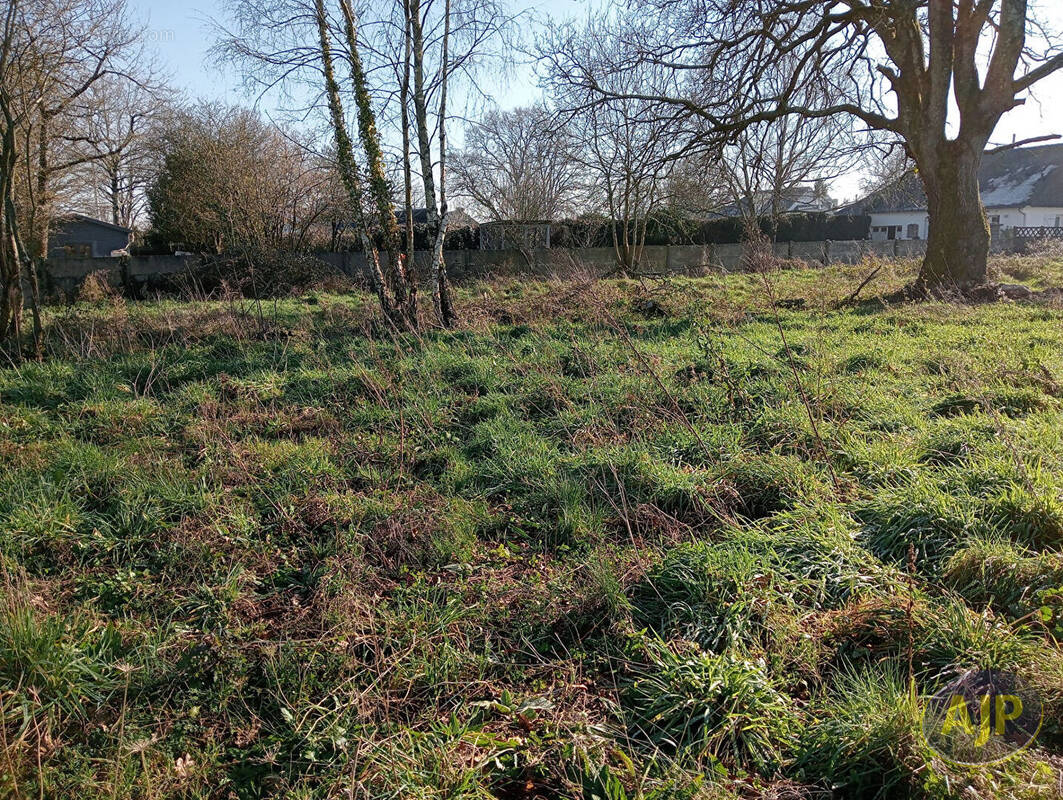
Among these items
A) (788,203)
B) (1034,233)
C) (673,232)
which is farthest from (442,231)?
(788,203)

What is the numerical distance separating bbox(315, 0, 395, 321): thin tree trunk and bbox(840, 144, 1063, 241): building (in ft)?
123

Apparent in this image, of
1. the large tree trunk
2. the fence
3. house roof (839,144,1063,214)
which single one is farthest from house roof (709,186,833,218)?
the large tree trunk

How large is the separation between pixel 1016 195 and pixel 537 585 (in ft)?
176

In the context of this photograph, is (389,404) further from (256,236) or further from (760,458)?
(256,236)

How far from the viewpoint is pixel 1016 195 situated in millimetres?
43500

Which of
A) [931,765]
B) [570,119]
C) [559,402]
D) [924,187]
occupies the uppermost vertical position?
[570,119]

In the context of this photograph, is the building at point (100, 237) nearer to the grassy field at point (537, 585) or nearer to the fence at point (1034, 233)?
Answer: the grassy field at point (537, 585)

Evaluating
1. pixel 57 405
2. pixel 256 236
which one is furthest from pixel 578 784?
pixel 256 236

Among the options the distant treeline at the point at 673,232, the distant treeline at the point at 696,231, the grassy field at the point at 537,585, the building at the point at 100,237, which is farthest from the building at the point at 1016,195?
the building at the point at 100,237

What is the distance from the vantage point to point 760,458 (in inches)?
179

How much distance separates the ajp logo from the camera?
215 cm

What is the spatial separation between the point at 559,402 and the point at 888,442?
9.46ft

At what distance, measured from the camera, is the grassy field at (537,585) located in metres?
2.39

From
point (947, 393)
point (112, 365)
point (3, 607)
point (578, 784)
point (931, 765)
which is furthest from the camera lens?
point (112, 365)
